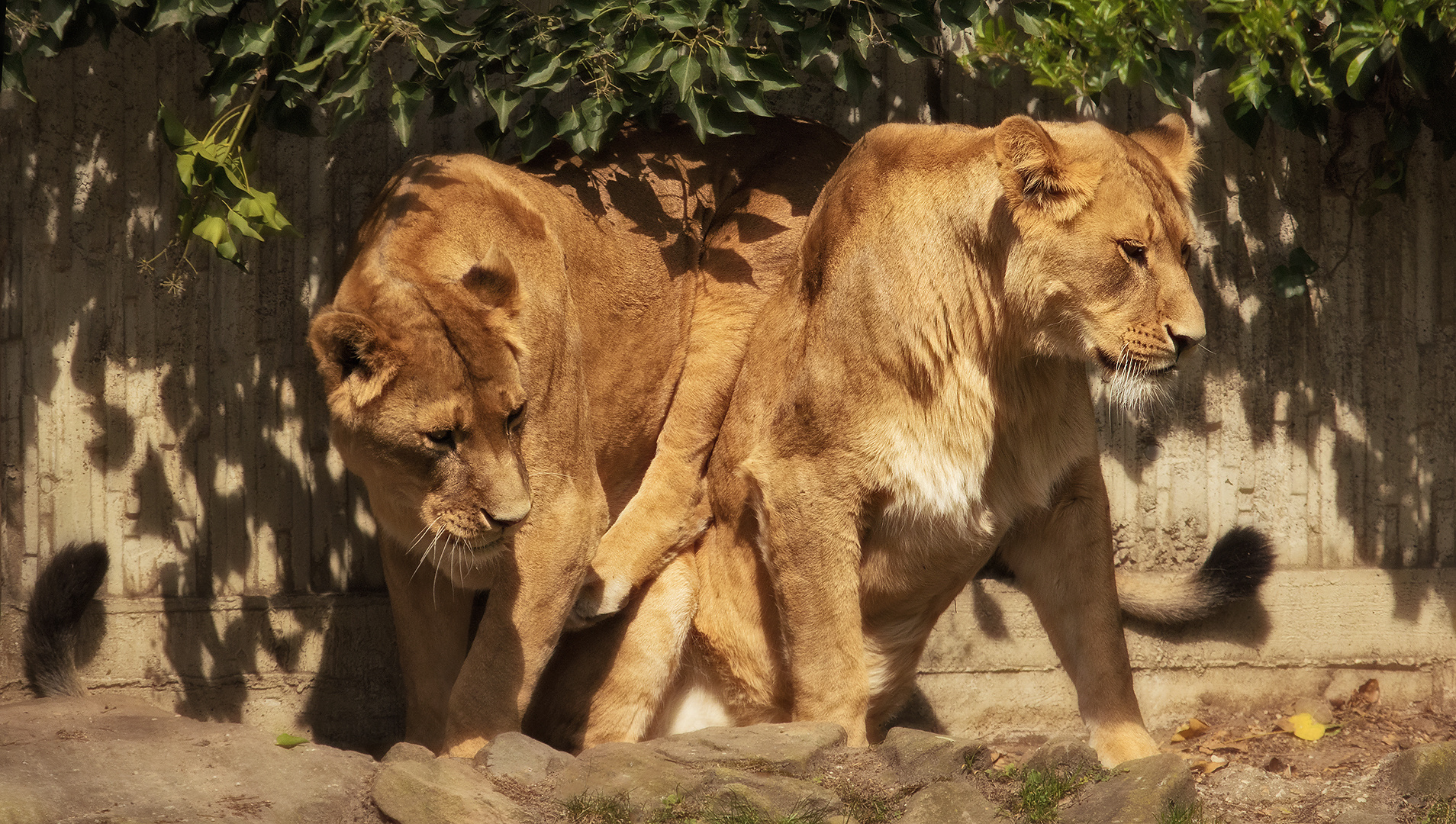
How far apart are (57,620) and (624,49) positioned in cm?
308

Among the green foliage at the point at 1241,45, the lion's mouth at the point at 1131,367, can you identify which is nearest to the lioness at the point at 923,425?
the lion's mouth at the point at 1131,367

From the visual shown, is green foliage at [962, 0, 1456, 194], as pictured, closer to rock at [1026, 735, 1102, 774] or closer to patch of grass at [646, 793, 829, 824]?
rock at [1026, 735, 1102, 774]

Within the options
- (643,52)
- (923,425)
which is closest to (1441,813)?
(923,425)

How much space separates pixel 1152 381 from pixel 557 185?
2.29 m

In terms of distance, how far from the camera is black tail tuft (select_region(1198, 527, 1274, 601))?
5441 mm

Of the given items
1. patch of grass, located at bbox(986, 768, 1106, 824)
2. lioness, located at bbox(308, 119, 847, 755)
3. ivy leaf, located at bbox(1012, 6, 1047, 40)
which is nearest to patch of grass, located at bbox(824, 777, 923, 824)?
patch of grass, located at bbox(986, 768, 1106, 824)

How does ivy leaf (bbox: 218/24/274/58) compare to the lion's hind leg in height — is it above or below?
above

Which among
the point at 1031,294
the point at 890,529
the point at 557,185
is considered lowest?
the point at 890,529

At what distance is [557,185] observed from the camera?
5.04 meters

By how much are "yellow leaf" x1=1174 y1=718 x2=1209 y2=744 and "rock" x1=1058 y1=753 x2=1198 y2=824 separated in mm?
1686

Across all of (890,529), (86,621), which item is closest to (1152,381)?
(890,529)

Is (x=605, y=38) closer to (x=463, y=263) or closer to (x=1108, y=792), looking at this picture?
(x=463, y=263)

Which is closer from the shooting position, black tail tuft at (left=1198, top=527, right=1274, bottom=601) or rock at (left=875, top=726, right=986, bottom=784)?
rock at (left=875, top=726, right=986, bottom=784)

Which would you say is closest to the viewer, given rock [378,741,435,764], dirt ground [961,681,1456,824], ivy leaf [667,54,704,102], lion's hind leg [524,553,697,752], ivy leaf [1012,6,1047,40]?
rock [378,741,435,764]
